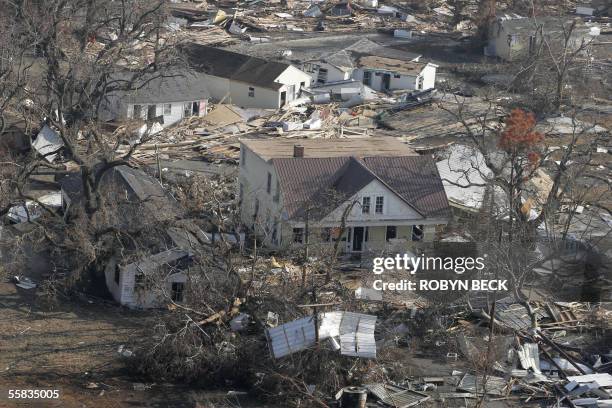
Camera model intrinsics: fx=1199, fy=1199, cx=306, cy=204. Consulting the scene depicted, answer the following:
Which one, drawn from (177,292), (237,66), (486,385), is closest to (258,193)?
(177,292)

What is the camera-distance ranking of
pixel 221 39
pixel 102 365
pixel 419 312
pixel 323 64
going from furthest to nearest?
1. pixel 221 39
2. pixel 323 64
3. pixel 419 312
4. pixel 102 365

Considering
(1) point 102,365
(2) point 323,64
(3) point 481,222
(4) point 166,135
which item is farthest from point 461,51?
(1) point 102,365

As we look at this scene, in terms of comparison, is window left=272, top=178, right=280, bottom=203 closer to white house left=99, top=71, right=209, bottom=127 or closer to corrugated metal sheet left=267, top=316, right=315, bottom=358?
corrugated metal sheet left=267, top=316, right=315, bottom=358

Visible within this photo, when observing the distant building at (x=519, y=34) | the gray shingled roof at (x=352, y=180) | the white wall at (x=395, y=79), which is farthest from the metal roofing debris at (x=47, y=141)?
the distant building at (x=519, y=34)

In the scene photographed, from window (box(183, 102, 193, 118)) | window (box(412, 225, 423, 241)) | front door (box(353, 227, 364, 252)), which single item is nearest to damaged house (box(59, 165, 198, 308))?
front door (box(353, 227, 364, 252))

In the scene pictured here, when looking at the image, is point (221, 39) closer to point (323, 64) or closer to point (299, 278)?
point (323, 64)
